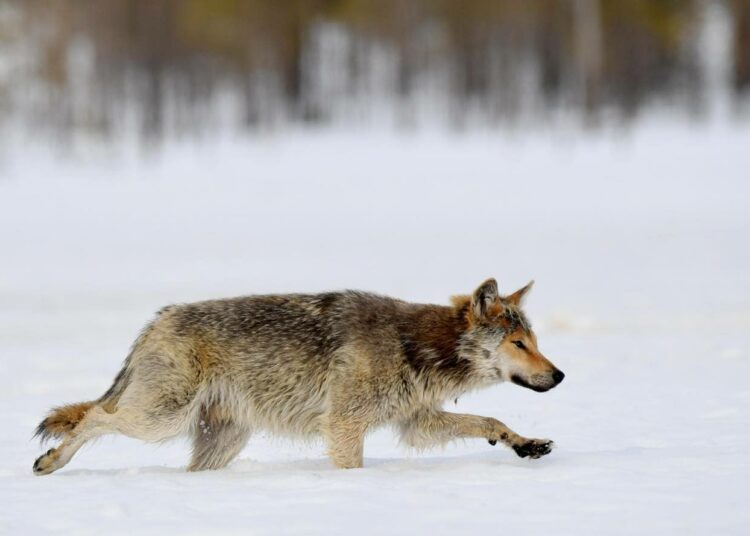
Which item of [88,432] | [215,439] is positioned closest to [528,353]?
[215,439]

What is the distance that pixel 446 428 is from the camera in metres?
7.46

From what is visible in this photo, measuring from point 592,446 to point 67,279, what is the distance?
17565 millimetres

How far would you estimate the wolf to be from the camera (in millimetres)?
7234

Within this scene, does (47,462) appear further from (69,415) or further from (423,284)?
(423,284)

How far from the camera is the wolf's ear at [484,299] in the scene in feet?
24.3

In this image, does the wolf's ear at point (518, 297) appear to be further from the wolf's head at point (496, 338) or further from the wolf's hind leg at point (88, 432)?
the wolf's hind leg at point (88, 432)

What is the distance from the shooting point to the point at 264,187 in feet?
124

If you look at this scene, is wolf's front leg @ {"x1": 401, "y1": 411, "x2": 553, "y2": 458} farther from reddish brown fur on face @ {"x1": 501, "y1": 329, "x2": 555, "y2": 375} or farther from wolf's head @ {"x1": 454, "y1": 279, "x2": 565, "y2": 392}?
reddish brown fur on face @ {"x1": 501, "y1": 329, "x2": 555, "y2": 375}

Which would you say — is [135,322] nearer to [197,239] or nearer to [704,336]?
[704,336]

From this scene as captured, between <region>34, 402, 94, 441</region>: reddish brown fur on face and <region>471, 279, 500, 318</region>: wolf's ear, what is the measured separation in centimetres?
267

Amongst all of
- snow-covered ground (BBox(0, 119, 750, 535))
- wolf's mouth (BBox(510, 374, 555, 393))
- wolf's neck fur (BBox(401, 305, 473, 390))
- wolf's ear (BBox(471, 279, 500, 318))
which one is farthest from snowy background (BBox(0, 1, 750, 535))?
wolf's ear (BBox(471, 279, 500, 318))

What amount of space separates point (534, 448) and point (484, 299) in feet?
3.33

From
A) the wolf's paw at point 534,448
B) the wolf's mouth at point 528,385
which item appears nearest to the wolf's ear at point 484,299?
the wolf's mouth at point 528,385

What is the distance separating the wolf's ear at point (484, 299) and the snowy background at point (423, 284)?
98 centimetres
